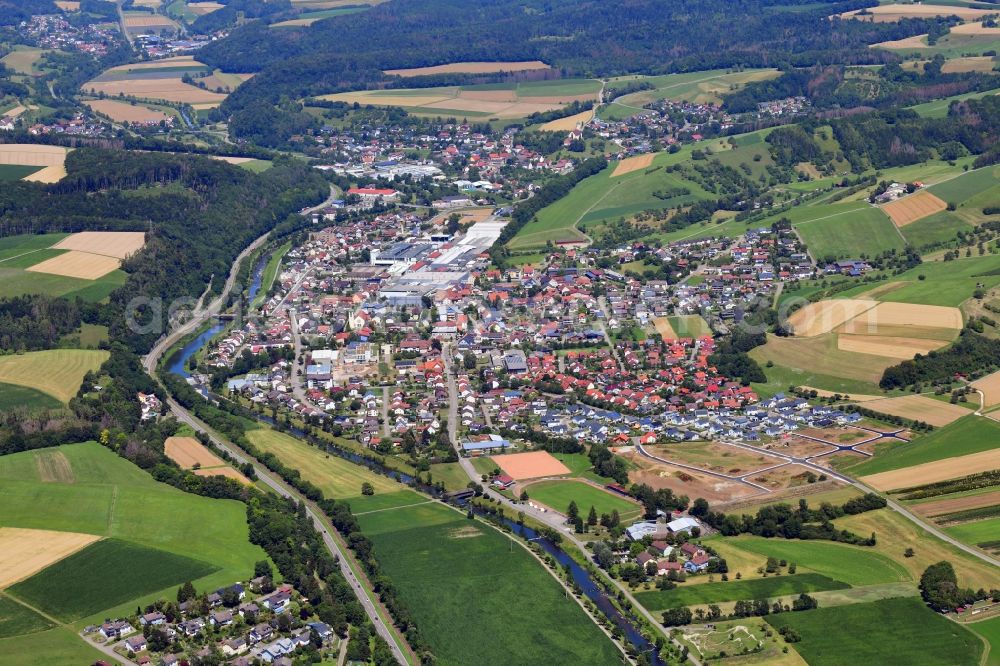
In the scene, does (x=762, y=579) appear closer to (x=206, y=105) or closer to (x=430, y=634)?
(x=430, y=634)

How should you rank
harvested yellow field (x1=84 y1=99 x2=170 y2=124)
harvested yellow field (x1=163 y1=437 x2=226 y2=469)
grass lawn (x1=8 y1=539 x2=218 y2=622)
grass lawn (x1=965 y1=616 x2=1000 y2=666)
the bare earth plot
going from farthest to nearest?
harvested yellow field (x1=84 y1=99 x2=170 y2=124)
harvested yellow field (x1=163 y1=437 x2=226 y2=469)
the bare earth plot
grass lawn (x1=8 y1=539 x2=218 y2=622)
grass lawn (x1=965 y1=616 x2=1000 y2=666)

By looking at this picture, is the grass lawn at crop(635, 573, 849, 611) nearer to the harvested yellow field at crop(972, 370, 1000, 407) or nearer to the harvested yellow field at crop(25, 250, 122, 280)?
the harvested yellow field at crop(972, 370, 1000, 407)

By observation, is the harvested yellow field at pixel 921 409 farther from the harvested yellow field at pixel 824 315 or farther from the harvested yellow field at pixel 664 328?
the harvested yellow field at pixel 664 328

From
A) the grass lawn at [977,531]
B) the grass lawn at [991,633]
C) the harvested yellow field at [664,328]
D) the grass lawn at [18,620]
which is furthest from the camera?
the harvested yellow field at [664,328]

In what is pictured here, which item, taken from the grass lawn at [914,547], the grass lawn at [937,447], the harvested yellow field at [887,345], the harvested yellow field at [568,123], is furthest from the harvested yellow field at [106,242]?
the grass lawn at [914,547]

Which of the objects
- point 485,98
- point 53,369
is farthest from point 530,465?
point 485,98

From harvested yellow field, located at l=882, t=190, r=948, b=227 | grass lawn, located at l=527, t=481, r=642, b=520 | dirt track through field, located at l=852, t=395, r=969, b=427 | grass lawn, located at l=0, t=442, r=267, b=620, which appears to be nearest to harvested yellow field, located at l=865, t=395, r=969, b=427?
dirt track through field, located at l=852, t=395, r=969, b=427

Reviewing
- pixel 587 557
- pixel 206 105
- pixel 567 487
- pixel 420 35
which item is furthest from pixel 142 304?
pixel 420 35
